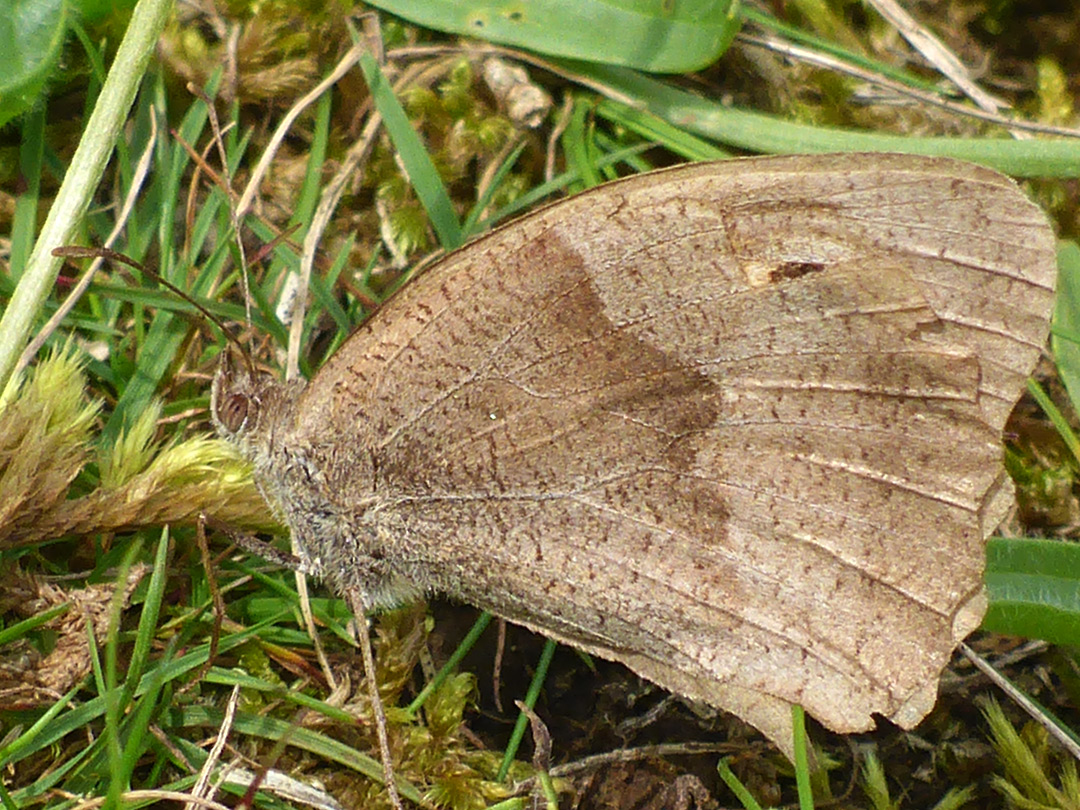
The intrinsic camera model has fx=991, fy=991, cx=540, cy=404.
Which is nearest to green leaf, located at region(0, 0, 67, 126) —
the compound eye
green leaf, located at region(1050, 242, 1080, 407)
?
the compound eye

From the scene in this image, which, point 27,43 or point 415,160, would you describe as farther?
point 415,160

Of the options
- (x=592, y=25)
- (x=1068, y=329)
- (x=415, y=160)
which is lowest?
(x=1068, y=329)

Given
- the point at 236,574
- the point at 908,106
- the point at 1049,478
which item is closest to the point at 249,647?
the point at 236,574

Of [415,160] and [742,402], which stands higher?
[415,160]

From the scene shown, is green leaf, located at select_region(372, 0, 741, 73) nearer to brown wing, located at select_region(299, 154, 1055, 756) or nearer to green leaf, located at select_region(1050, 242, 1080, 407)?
brown wing, located at select_region(299, 154, 1055, 756)

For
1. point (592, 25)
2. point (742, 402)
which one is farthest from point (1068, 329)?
point (592, 25)

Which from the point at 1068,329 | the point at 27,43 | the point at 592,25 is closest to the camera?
the point at 27,43

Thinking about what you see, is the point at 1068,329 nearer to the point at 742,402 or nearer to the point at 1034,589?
the point at 1034,589

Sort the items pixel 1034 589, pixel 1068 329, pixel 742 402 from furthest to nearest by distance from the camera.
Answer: pixel 1068 329 < pixel 1034 589 < pixel 742 402
